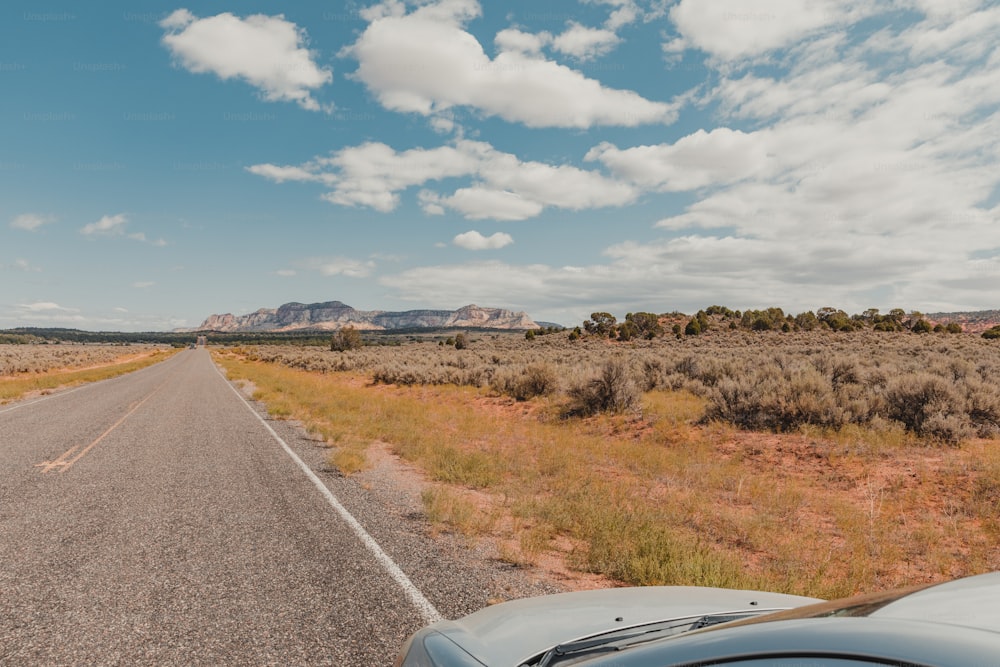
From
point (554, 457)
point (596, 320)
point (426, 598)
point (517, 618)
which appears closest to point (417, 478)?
point (554, 457)

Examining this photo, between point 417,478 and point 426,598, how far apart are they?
4.79 m

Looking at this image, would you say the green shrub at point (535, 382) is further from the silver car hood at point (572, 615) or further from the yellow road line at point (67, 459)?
the silver car hood at point (572, 615)

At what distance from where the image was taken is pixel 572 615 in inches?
105

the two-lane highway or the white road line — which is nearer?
the two-lane highway

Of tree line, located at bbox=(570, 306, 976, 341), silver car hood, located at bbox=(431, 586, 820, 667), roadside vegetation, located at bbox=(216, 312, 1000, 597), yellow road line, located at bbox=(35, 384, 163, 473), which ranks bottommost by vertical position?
yellow road line, located at bbox=(35, 384, 163, 473)

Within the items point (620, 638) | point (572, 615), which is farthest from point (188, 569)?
point (620, 638)

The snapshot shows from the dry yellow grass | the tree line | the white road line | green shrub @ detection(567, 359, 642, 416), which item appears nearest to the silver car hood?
the white road line

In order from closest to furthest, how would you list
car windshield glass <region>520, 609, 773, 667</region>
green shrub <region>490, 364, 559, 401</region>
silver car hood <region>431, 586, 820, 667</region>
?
1. car windshield glass <region>520, 609, 773, 667</region>
2. silver car hood <region>431, 586, 820, 667</region>
3. green shrub <region>490, 364, 559, 401</region>

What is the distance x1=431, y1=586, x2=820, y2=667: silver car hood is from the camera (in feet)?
7.44

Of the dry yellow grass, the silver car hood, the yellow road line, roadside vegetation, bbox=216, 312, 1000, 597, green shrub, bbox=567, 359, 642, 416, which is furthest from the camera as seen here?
green shrub, bbox=567, 359, 642, 416

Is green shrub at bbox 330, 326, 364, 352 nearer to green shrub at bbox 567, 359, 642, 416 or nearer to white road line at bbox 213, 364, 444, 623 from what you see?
green shrub at bbox 567, 359, 642, 416

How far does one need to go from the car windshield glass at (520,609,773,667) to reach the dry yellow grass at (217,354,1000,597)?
2554mm

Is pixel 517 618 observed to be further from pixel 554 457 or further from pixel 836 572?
pixel 554 457

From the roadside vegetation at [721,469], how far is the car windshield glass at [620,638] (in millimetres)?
2588
